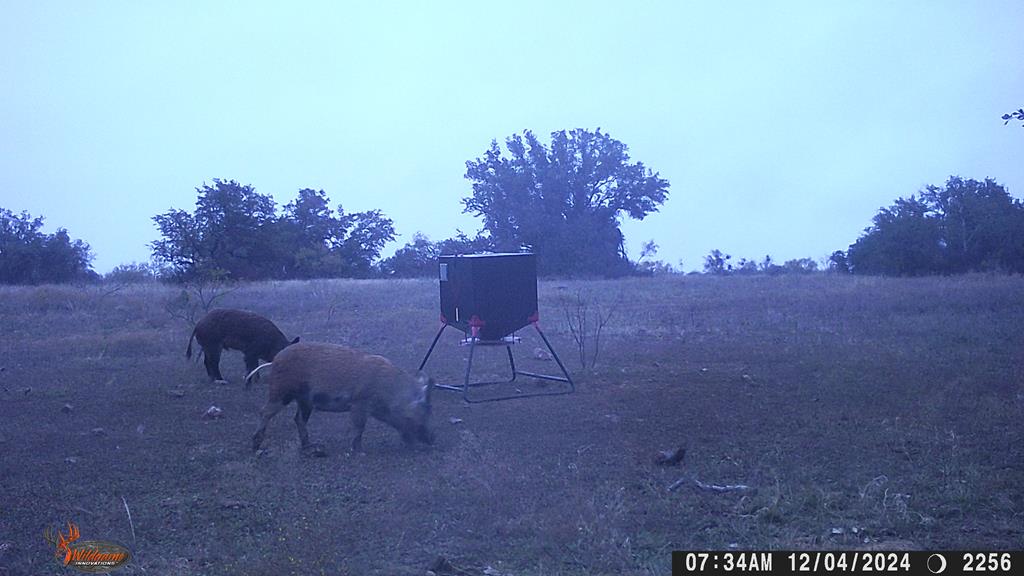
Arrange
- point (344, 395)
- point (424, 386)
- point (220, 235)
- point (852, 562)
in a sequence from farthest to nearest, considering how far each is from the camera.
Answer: point (220, 235)
point (424, 386)
point (344, 395)
point (852, 562)

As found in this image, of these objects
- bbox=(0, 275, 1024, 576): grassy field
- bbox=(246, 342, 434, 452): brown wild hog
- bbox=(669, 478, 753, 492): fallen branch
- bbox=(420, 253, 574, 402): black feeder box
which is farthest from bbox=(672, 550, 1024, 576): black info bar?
bbox=(420, 253, 574, 402): black feeder box

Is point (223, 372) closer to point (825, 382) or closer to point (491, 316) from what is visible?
point (491, 316)

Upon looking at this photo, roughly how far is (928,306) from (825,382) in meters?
11.4

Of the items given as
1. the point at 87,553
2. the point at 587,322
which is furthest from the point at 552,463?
the point at 587,322

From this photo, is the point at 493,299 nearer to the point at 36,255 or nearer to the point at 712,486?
the point at 712,486

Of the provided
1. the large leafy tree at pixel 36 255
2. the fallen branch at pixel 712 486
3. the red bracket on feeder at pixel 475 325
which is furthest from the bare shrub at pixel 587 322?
the large leafy tree at pixel 36 255

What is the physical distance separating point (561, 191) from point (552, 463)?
50062 millimetres

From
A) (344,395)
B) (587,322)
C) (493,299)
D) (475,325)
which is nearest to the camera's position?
(344,395)

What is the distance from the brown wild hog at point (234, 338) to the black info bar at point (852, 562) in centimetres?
931

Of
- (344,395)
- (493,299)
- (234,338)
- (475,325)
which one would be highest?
(493,299)

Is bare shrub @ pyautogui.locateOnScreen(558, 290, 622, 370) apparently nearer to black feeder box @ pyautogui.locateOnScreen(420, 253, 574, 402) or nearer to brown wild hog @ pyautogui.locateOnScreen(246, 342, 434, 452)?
black feeder box @ pyautogui.locateOnScreen(420, 253, 574, 402)

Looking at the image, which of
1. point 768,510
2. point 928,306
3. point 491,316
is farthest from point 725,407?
point 928,306

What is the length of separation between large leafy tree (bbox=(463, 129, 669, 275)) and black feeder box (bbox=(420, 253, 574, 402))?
41216mm

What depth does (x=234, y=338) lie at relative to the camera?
544 inches
